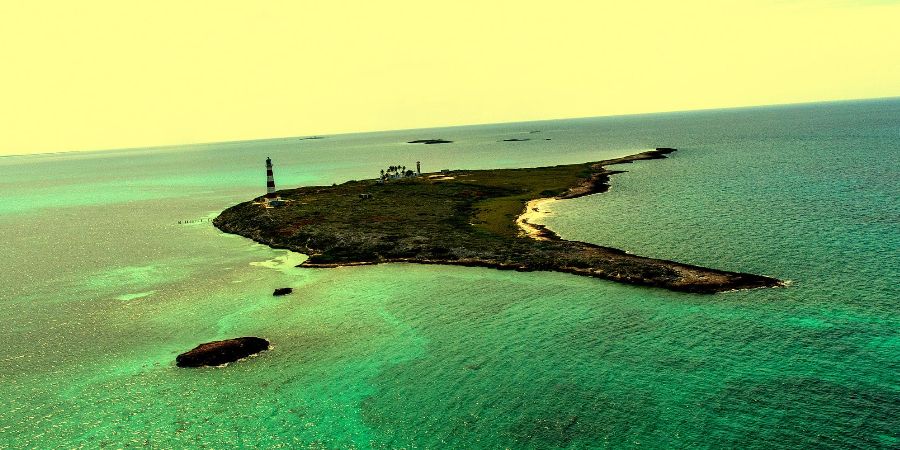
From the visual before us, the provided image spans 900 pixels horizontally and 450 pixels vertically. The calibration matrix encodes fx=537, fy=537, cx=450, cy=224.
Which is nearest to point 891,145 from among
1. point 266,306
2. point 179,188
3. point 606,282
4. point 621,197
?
point 621,197

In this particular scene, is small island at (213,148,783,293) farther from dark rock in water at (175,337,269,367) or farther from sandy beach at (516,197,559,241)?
dark rock in water at (175,337,269,367)

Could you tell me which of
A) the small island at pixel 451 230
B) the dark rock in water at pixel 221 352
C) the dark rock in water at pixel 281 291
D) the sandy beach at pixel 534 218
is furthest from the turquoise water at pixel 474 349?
the sandy beach at pixel 534 218

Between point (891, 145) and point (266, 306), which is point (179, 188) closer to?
point (266, 306)

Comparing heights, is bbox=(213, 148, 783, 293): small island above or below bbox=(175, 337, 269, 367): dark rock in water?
above

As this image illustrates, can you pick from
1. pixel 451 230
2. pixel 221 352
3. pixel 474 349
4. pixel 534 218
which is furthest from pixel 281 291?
pixel 534 218

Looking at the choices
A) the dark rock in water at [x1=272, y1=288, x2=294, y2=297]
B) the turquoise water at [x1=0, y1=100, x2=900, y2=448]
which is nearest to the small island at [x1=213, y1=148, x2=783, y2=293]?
the turquoise water at [x1=0, y1=100, x2=900, y2=448]

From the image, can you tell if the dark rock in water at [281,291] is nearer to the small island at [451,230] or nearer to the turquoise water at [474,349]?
the turquoise water at [474,349]
